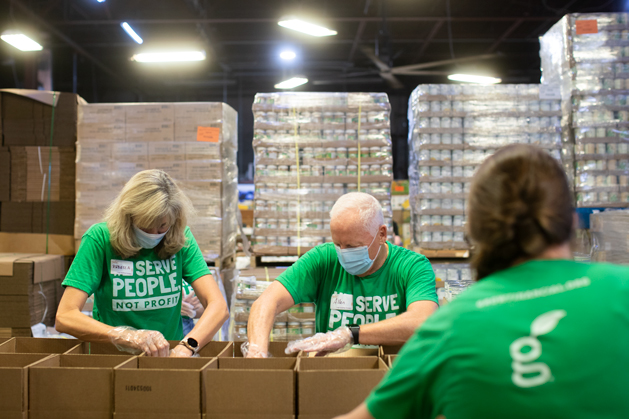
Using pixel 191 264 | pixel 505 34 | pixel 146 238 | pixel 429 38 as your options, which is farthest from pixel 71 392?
pixel 505 34

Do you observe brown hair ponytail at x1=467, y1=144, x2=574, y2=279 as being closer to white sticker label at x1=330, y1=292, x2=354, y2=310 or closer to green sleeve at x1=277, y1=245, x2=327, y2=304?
white sticker label at x1=330, y1=292, x2=354, y2=310

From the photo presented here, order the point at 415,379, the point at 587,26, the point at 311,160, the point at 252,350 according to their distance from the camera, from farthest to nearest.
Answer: the point at 587,26
the point at 311,160
the point at 252,350
the point at 415,379

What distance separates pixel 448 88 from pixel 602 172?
65.9 inches

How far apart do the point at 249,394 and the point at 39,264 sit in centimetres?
353

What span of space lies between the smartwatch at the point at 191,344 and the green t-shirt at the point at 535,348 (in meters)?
1.50

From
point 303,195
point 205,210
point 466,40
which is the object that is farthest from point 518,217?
point 466,40

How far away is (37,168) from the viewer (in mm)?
4723

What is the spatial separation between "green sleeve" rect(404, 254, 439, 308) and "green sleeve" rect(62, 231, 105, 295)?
1.66 meters

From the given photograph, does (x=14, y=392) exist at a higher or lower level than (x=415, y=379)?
lower

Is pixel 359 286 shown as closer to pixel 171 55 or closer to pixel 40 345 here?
pixel 40 345

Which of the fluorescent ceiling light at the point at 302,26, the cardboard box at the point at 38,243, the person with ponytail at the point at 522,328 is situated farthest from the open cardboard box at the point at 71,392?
the fluorescent ceiling light at the point at 302,26

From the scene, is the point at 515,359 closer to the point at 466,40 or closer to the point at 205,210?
the point at 205,210

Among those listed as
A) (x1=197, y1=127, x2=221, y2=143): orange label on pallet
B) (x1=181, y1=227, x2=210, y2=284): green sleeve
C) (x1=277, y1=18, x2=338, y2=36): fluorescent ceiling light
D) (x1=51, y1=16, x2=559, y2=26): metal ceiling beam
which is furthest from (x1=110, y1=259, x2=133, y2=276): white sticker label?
(x1=51, y1=16, x2=559, y2=26): metal ceiling beam

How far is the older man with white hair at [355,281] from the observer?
97.4 inches
